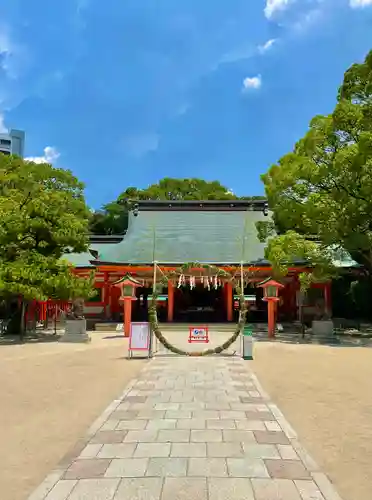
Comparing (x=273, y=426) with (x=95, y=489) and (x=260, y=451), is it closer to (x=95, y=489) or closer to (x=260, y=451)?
(x=260, y=451)

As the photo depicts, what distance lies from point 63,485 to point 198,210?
29.2 metres

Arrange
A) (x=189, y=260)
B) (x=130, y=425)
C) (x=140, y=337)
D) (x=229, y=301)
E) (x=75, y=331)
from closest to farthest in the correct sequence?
(x=130, y=425)
(x=140, y=337)
(x=75, y=331)
(x=229, y=301)
(x=189, y=260)

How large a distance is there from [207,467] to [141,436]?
1.25m

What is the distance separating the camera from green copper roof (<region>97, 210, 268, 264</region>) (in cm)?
2636

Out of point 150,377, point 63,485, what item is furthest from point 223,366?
point 63,485

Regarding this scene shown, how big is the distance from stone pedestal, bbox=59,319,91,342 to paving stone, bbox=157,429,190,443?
1288 centimetres

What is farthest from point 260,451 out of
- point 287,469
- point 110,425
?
point 110,425

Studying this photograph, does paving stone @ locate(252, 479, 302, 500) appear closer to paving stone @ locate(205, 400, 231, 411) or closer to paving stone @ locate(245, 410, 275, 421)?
paving stone @ locate(245, 410, 275, 421)

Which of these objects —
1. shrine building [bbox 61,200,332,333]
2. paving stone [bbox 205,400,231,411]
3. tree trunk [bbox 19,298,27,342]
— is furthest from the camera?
shrine building [bbox 61,200,332,333]

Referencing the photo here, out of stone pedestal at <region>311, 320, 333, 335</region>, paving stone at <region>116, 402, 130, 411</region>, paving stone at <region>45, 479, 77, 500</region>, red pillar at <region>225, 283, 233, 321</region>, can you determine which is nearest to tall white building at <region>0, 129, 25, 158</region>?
red pillar at <region>225, 283, 233, 321</region>

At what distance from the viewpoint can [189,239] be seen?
95.6 ft

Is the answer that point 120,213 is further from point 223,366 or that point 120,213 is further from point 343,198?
point 223,366

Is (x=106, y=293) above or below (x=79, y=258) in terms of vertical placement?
below

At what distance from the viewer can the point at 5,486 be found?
12.8ft
